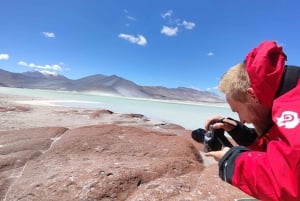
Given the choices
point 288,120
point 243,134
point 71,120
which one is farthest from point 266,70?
point 71,120

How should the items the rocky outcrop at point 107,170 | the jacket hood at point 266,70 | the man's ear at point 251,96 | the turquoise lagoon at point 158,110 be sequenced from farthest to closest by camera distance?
the turquoise lagoon at point 158,110 < the rocky outcrop at point 107,170 < the man's ear at point 251,96 < the jacket hood at point 266,70

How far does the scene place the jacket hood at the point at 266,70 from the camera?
181 centimetres

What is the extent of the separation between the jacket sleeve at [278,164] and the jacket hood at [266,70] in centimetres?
15

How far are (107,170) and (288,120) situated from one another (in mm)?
3095

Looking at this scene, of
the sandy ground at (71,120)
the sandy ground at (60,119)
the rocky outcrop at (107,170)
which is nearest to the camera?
the rocky outcrop at (107,170)

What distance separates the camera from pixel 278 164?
61.6 inches

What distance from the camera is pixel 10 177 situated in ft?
15.2

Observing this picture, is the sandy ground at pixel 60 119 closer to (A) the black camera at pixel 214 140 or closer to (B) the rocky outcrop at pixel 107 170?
(B) the rocky outcrop at pixel 107 170

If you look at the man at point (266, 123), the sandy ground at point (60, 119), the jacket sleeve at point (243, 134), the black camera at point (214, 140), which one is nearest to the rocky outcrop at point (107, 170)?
the jacket sleeve at point (243, 134)

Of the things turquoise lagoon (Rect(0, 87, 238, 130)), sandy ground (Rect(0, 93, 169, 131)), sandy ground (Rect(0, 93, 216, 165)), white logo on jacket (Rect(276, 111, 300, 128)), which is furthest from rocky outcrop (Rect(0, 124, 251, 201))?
turquoise lagoon (Rect(0, 87, 238, 130))

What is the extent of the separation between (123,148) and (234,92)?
3.65 meters

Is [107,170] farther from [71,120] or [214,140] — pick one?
[71,120]

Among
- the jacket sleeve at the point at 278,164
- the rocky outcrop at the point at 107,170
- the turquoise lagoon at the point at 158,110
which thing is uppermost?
the jacket sleeve at the point at 278,164

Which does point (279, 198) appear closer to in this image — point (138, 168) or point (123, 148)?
point (138, 168)
